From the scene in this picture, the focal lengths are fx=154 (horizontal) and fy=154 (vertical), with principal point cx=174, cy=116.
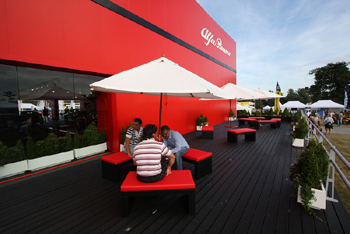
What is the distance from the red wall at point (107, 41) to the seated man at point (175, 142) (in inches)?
110

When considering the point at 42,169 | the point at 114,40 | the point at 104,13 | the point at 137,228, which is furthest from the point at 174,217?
the point at 104,13

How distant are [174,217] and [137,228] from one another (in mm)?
559

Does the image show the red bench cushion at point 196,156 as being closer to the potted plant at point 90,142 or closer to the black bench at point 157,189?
the black bench at point 157,189

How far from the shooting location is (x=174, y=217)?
2.36 meters

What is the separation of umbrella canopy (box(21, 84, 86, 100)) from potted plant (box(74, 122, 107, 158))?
1157mm

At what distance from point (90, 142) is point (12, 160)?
1.88 m

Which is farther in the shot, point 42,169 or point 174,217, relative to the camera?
point 42,169

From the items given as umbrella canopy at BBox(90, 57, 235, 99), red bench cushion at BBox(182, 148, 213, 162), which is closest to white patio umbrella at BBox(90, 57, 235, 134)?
umbrella canopy at BBox(90, 57, 235, 99)

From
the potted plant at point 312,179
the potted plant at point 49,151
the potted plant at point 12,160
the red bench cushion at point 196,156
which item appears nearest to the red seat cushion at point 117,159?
the red bench cushion at point 196,156

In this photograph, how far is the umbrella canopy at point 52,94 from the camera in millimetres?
4195

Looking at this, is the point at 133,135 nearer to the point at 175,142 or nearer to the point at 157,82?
the point at 175,142

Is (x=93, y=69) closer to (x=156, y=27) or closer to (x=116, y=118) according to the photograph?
(x=116, y=118)

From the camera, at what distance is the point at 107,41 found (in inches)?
203

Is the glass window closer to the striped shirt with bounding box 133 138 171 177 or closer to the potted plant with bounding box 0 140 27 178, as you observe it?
the potted plant with bounding box 0 140 27 178
